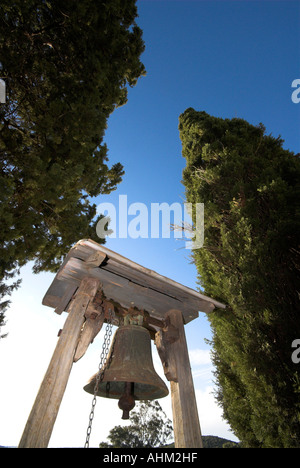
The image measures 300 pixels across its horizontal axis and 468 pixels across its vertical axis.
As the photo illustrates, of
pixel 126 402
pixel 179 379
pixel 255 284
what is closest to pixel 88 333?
pixel 126 402

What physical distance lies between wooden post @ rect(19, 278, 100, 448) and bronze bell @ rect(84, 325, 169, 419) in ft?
1.53

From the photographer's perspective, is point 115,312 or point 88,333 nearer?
point 88,333

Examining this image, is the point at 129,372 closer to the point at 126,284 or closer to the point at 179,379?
the point at 179,379

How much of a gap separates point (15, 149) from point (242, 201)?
4.90m

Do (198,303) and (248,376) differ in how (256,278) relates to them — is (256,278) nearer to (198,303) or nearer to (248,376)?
(198,303)

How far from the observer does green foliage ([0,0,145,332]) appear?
17.9 ft

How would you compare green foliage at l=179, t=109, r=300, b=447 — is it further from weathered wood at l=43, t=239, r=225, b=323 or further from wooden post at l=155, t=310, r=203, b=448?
wooden post at l=155, t=310, r=203, b=448

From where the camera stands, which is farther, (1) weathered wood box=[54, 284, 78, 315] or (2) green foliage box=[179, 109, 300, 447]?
(1) weathered wood box=[54, 284, 78, 315]

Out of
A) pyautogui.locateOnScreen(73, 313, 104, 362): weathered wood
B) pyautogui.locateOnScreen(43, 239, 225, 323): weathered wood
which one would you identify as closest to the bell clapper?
pyautogui.locateOnScreen(73, 313, 104, 362): weathered wood

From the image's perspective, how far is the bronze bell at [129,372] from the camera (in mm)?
2652

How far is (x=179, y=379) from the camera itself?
2.90m

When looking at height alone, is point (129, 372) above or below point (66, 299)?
below

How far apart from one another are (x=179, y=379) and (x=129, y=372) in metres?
0.62

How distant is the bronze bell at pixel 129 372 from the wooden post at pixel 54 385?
1.53 ft
